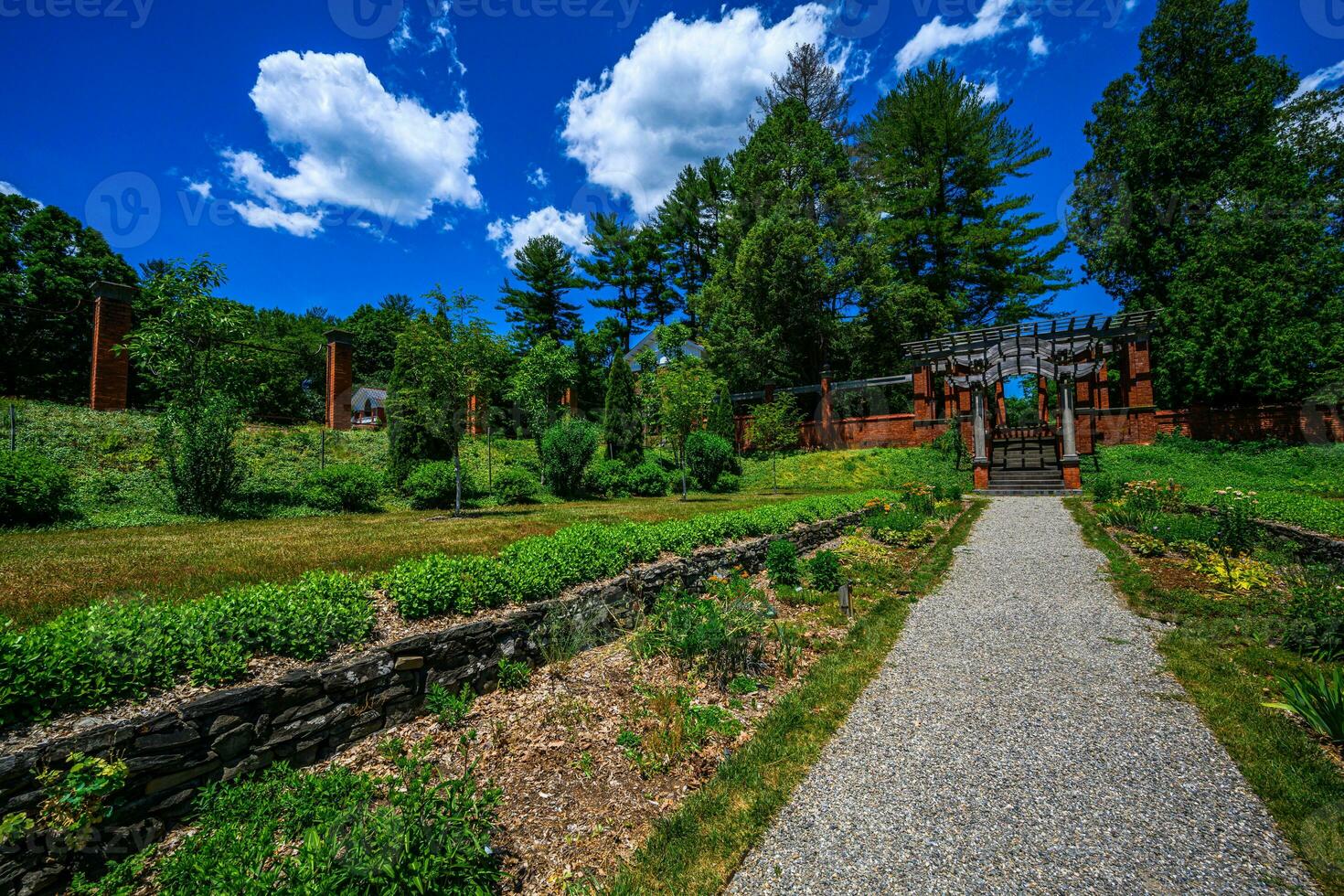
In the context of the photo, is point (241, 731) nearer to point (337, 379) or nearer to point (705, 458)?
point (705, 458)

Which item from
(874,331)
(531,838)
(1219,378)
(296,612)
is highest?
(874,331)

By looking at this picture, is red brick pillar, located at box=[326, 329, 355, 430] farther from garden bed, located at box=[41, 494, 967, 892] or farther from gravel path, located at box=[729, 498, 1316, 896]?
gravel path, located at box=[729, 498, 1316, 896]

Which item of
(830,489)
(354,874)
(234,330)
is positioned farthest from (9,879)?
(830,489)

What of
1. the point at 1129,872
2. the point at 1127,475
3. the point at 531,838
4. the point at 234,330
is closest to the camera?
the point at 1129,872

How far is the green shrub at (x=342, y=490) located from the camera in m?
12.1

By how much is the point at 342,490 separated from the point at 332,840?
39.1 ft

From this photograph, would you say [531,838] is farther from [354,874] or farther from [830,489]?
[830,489]

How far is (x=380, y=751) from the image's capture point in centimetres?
334

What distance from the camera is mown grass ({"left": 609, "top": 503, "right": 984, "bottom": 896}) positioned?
99.0 inches

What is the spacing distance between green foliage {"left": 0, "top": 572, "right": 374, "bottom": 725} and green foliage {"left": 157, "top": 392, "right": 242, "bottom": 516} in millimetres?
9062

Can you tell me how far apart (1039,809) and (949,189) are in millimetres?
33720

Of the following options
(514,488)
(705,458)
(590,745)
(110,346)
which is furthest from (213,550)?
(705,458)

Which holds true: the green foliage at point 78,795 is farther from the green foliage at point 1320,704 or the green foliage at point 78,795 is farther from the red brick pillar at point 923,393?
the red brick pillar at point 923,393

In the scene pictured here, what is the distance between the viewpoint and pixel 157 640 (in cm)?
292
